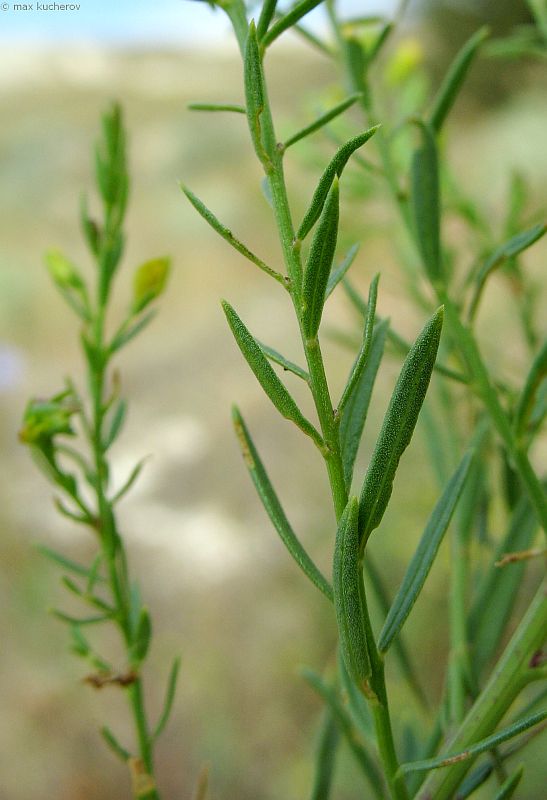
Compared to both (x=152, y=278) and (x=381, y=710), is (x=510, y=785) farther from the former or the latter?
(x=152, y=278)

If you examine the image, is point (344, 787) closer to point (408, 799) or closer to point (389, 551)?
point (389, 551)

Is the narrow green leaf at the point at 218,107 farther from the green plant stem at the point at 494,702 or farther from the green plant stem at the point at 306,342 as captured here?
the green plant stem at the point at 494,702

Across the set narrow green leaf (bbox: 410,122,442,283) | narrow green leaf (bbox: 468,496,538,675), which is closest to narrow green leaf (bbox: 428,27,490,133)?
narrow green leaf (bbox: 410,122,442,283)

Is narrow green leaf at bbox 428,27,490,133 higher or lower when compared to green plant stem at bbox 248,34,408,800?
higher

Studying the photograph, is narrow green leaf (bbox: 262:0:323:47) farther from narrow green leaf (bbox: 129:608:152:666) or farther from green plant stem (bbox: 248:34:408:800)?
narrow green leaf (bbox: 129:608:152:666)

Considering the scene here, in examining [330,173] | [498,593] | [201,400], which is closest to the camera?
[330,173]

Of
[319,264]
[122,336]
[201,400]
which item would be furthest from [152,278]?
[201,400]

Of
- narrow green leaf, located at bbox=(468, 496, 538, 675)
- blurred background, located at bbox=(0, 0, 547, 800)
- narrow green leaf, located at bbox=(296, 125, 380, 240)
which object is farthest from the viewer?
blurred background, located at bbox=(0, 0, 547, 800)
